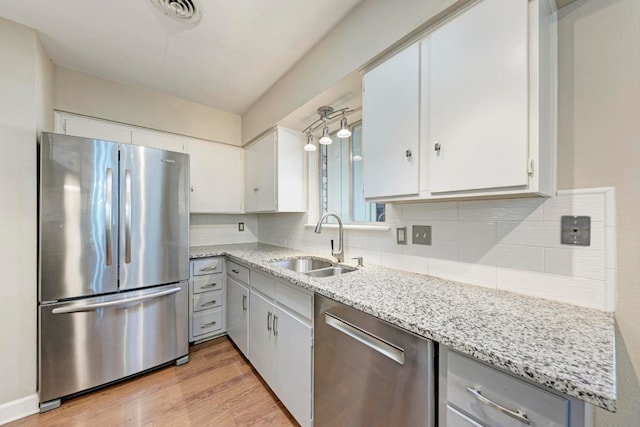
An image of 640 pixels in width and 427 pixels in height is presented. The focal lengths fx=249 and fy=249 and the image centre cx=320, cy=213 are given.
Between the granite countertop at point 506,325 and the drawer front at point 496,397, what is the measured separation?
2.1 inches

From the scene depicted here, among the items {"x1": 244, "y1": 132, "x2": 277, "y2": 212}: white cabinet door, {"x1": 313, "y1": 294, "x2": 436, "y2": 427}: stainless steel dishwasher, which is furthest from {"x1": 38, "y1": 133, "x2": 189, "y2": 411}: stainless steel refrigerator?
{"x1": 313, "y1": 294, "x2": 436, "y2": 427}: stainless steel dishwasher

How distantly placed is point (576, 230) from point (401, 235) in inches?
31.3

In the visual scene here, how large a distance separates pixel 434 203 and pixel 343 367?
1.00 meters

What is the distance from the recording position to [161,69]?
7.14 ft

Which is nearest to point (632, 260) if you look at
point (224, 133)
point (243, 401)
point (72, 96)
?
point (243, 401)

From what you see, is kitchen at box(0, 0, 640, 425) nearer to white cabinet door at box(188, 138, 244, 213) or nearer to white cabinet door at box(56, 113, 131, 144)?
white cabinet door at box(56, 113, 131, 144)

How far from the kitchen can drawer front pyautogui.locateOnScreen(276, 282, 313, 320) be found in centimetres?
64

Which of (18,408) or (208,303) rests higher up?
(208,303)

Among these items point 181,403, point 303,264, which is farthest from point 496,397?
point 181,403

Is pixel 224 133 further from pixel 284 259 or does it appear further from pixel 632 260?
pixel 632 260

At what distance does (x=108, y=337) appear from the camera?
180cm

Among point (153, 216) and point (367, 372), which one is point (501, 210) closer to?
point (367, 372)

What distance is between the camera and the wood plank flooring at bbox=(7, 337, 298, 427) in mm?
1546

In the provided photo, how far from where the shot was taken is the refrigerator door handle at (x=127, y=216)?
6.05 ft
